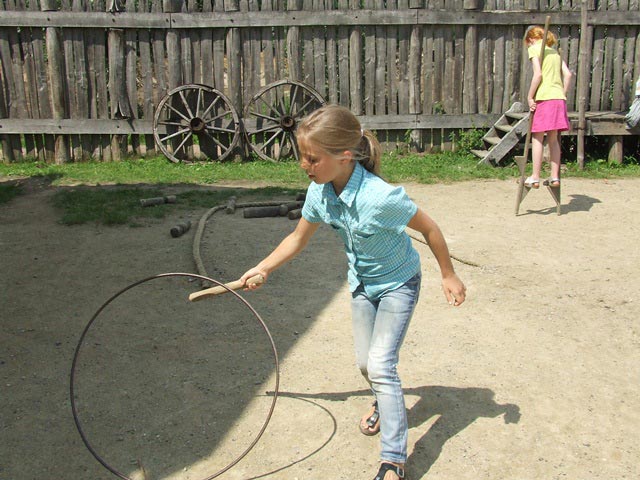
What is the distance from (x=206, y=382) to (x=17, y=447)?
106 cm

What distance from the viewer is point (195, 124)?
11242 millimetres

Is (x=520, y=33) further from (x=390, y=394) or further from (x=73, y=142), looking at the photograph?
(x=390, y=394)

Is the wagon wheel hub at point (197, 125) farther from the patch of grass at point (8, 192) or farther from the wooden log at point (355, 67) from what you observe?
the patch of grass at point (8, 192)

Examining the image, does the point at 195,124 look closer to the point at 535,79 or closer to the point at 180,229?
the point at 180,229

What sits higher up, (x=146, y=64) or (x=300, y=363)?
(x=146, y=64)

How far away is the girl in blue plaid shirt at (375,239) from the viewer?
3199 mm

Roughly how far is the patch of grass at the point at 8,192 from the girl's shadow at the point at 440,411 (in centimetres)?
609

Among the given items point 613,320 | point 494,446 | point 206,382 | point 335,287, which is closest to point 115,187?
point 335,287

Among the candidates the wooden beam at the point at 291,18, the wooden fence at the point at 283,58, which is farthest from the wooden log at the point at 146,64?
the wooden beam at the point at 291,18

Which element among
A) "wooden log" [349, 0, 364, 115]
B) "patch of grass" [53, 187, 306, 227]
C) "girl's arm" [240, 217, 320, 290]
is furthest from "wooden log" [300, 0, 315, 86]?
"girl's arm" [240, 217, 320, 290]

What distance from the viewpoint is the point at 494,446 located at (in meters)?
3.63

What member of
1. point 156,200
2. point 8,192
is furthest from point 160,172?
point 156,200

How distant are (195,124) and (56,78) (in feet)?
6.98

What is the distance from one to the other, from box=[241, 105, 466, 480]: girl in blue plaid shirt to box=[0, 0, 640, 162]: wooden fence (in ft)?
27.0
